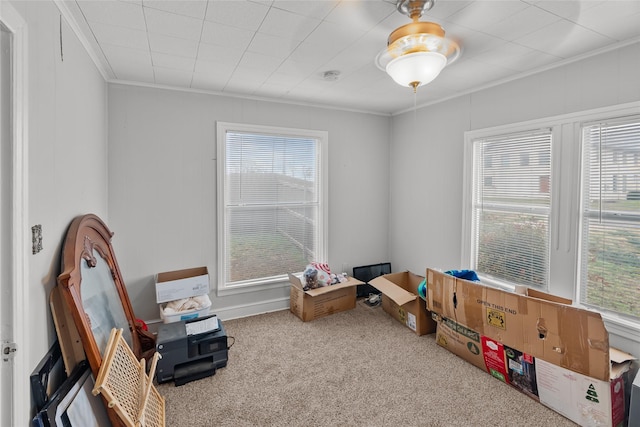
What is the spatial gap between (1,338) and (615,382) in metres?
2.96

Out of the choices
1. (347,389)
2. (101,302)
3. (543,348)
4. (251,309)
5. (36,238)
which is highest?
(36,238)

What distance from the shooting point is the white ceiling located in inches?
67.9

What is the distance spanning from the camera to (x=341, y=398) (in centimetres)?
219

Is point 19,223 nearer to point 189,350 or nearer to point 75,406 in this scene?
point 75,406

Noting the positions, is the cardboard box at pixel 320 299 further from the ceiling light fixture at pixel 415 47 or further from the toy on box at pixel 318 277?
the ceiling light fixture at pixel 415 47

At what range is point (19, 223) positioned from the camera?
122 cm

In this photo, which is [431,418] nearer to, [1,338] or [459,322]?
[459,322]

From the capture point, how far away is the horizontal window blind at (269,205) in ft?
11.4

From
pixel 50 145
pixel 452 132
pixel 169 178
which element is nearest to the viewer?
pixel 50 145

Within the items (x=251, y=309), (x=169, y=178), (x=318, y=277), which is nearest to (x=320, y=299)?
(x=318, y=277)

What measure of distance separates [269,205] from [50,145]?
223cm

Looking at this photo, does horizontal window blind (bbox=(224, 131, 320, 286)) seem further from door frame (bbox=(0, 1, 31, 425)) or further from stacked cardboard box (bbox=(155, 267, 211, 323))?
door frame (bbox=(0, 1, 31, 425))

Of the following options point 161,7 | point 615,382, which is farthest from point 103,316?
point 615,382

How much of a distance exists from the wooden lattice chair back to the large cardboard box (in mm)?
2197
